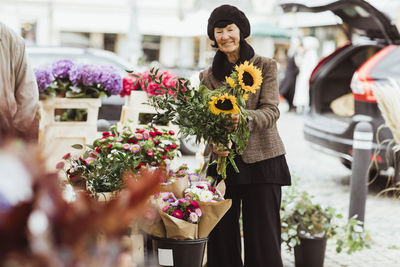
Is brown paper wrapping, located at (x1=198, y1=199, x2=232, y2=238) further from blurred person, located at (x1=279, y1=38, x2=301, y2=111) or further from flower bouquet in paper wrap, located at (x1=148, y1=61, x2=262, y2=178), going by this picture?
blurred person, located at (x1=279, y1=38, x2=301, y2=111)

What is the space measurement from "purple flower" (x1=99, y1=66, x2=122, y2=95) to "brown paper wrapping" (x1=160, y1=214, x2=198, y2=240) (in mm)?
2454

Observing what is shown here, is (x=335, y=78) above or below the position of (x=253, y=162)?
above

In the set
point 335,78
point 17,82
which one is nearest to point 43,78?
point 17,82

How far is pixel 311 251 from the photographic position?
4.39 m

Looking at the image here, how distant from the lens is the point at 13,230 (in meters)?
0.86

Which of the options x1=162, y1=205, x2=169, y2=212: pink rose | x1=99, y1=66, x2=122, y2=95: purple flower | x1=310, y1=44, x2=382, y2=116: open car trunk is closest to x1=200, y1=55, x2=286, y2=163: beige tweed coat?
x1=162, y1=205, x2=169, y2=212: pink rose

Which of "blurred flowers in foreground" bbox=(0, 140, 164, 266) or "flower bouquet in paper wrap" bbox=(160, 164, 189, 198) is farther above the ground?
"blurred flowers in foreground" bbox=(0, 140, 164, 266)

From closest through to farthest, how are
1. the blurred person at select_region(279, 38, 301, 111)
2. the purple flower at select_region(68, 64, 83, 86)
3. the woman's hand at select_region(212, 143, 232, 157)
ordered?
the woman's hand at select_region(212, 143, 232, 157) < the purple flower at select_region(68, 64, 83, 86) < the blurred person at select_region(279, 38, 301, 111)

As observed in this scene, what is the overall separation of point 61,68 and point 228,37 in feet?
7.69

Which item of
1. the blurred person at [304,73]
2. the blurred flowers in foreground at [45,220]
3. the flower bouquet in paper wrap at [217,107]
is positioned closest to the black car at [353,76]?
the flower bouquet in paper wrap at [217,107]

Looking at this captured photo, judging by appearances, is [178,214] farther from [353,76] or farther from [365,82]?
[353,76]

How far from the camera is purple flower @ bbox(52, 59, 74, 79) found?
5211 millimetres

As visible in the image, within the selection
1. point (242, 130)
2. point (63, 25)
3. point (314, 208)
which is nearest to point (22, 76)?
point (242, 130)

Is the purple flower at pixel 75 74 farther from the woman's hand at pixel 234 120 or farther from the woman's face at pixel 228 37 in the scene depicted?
the woman's hand at pixel 234 120
